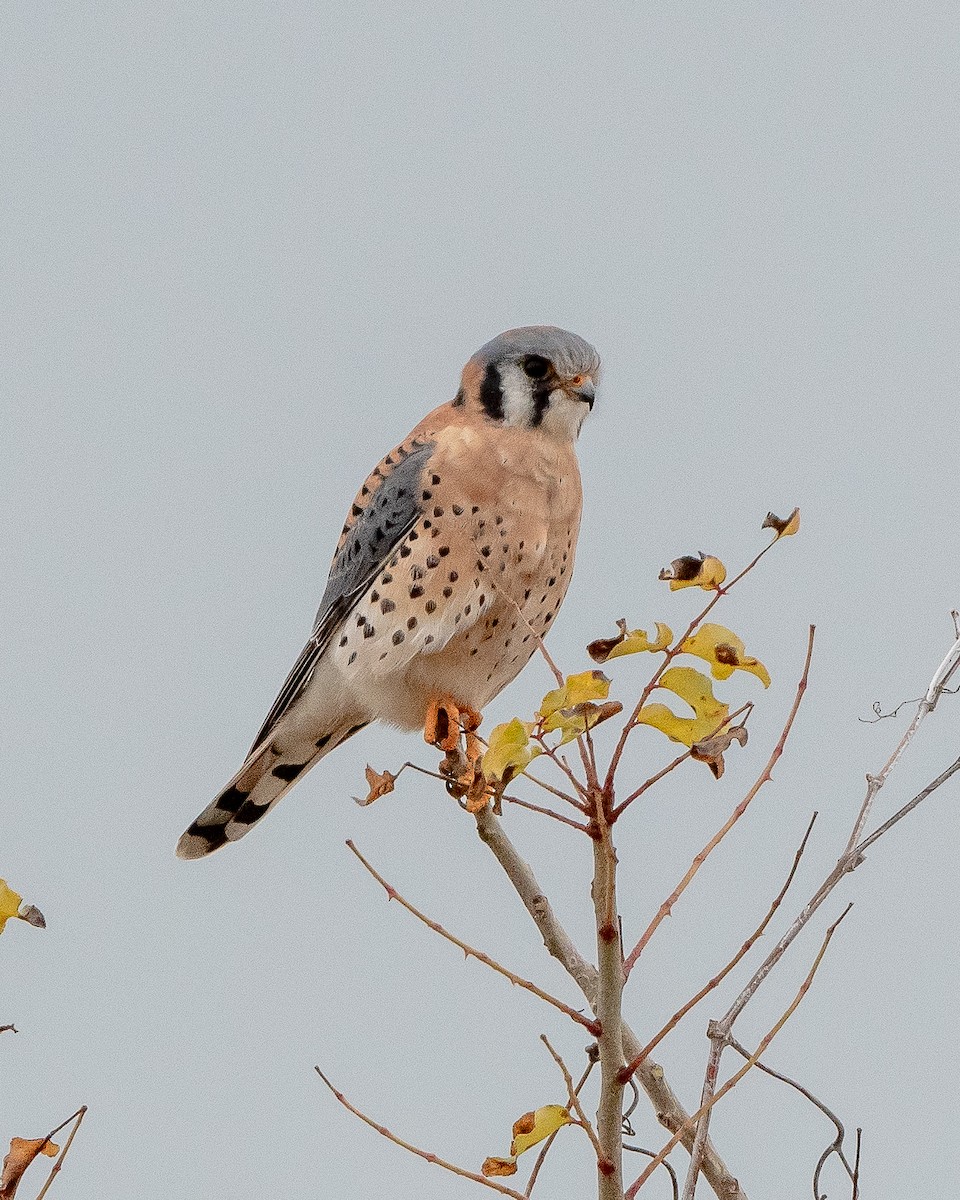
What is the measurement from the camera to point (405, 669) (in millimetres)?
3293

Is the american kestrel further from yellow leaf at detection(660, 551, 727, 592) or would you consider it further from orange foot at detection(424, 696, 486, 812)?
yellow leaf at detection(660, 551, 727, 592)

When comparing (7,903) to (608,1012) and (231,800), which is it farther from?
(231,800)

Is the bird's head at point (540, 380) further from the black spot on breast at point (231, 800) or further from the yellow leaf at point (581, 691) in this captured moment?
the yellow leaf at point (581, 691)

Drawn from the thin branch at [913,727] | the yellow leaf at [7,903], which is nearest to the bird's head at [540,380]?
the thin branch at [913,727]

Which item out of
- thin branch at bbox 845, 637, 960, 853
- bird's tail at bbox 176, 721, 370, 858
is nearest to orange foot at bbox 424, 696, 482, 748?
bird's tail at bbox 176, 721, 370, 858

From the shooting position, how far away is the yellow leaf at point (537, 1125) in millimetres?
A: 1562

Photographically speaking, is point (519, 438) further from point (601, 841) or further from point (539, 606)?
point (601, 841)

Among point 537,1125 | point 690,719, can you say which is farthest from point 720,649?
point 537,1125

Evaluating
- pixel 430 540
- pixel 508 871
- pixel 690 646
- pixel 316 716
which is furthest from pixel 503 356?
pixel 690 646

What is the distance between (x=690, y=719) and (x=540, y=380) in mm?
1729

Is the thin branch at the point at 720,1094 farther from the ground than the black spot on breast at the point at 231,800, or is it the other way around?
the black spot on breast at the point at 231,800

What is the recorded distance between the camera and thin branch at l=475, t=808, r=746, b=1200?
1.81 m

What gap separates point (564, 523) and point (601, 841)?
1793 mm

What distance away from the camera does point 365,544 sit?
338 centimetres
